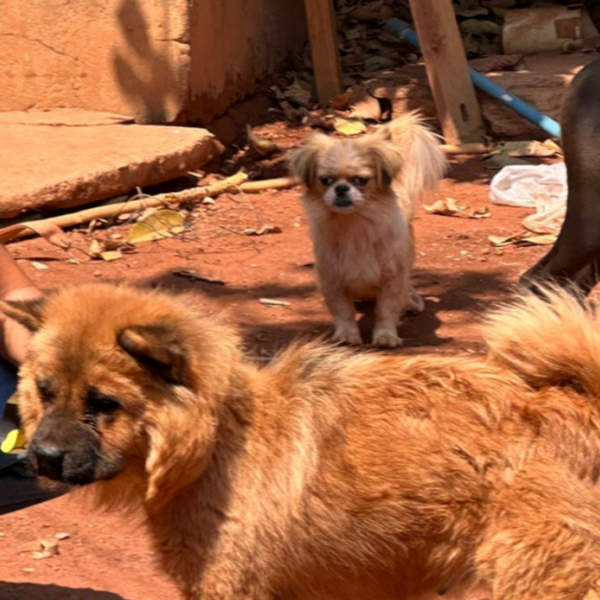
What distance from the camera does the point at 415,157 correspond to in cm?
773

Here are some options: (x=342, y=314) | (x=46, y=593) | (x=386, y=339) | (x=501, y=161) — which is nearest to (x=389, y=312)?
(x=386, y=339)

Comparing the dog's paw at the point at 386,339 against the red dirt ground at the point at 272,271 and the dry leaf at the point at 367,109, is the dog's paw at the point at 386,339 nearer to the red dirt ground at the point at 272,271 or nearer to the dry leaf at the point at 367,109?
the red dirt ground at the point at 272,271

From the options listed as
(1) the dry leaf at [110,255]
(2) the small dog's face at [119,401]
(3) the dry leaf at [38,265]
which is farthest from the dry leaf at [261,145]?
(2) the small dog's face at [119,401]

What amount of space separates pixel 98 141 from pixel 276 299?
2430mm

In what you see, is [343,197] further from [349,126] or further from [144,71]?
[349,126]

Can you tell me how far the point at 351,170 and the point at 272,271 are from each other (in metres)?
1.22

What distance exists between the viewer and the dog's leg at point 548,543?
2.94m

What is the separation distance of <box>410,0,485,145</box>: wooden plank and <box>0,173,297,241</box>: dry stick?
1.73 meters

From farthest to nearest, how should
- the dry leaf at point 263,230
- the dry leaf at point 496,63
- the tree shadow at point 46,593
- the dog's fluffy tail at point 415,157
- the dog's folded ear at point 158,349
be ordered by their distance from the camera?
1. the dry leaf at point 496,63
2. the dry leaf at point 263,230
3. the dog's fluffy tail at point 415,157
4. the tree shadow at point 46,593
5. the dog's folded ear at point 158,349

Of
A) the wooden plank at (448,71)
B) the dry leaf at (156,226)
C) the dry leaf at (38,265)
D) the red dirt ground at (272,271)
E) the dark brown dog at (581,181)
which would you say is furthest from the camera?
the wooden plank at (448,71)

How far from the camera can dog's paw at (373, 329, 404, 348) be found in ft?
23.5

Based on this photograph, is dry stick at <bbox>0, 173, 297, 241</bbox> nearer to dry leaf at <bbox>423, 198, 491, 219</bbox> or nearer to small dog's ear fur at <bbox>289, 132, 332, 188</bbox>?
small dog's ear fur at <bbox>289, 132, 332, 188</bbox>

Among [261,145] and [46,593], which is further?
[261,145]

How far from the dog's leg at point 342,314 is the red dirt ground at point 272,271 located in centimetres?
18
